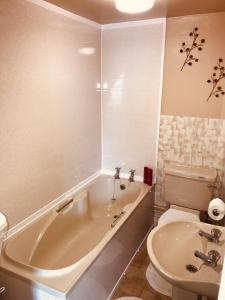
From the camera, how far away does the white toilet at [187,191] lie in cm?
237

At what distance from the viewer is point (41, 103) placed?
2.05m

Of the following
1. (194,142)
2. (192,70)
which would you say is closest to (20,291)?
(194,142)

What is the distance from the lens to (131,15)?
234cm

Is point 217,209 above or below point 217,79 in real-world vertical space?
below

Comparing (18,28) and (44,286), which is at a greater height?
(18,28)

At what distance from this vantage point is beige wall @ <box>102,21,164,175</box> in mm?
2588

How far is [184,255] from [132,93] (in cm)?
185

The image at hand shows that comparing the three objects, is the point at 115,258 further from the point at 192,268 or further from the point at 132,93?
the point at 132,93

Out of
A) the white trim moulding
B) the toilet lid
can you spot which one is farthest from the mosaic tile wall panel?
the white trim moulding

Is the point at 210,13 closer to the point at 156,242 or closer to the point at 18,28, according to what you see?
the point at 18,28

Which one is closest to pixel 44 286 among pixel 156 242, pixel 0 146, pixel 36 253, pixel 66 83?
pixel 36 253

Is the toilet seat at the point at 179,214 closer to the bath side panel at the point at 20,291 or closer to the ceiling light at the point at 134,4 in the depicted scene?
the bath side panel at the point at 20,291

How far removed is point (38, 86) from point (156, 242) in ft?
4.86

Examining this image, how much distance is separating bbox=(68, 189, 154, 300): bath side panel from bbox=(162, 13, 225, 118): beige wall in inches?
40.5
